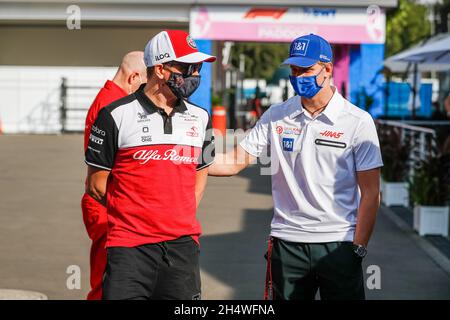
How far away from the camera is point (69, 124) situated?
1307 inches

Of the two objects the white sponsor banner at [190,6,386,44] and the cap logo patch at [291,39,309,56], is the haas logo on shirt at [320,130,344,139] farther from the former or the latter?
the white sponsor banner at [190,6,386,44]

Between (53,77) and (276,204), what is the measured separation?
29.1m

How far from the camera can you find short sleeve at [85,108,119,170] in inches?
179

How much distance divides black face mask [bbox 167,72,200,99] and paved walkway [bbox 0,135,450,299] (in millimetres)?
3549

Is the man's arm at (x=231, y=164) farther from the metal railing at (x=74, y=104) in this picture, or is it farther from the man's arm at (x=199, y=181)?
the metal railing at (x=74, y=104)

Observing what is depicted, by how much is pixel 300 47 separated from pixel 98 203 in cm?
166

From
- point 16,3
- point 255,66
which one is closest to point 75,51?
point 16,3

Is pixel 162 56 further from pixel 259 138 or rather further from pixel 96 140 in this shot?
pixel 259 138

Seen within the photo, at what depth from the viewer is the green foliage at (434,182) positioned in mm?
11531

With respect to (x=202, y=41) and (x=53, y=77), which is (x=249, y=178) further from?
(x=53, y=77)

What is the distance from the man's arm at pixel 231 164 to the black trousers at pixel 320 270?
0.58 metres

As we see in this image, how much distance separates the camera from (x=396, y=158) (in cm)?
1480

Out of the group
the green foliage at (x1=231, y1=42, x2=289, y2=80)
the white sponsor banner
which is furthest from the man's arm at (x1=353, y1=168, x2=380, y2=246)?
the green foliage at (x1=231, y1=42, x2=289, y2=80)

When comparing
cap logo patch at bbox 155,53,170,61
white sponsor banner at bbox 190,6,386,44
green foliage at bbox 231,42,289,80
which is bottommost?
cap logo patch at bbox 155,53,170,61
